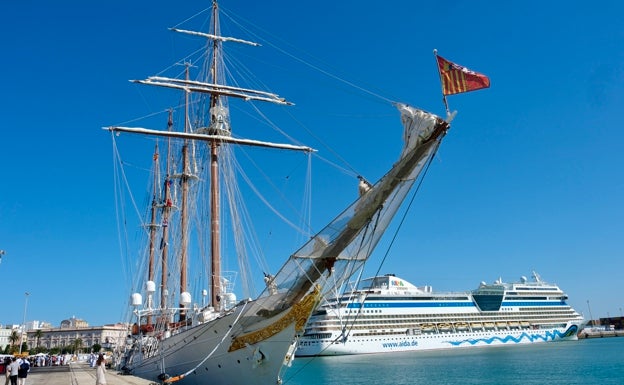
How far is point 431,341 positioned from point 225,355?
67928 millimetres

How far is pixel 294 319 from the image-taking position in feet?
52.9

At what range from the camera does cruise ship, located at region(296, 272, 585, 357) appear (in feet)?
238

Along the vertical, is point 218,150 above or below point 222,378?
above

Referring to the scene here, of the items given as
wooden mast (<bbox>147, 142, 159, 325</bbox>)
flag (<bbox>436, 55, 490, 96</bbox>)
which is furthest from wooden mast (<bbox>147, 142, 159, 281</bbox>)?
flag (<bbox>436, 55, 490, 96</bbox>)

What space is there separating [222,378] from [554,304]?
9908 centimetres

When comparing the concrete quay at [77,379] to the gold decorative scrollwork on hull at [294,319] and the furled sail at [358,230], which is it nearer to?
the gold decorative scrollwork on hull at [294,319]

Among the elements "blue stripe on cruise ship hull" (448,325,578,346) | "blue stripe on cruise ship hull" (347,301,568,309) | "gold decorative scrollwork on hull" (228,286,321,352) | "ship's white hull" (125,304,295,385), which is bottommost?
"blue stripe on cruise ship hull" (448,325,578,346)

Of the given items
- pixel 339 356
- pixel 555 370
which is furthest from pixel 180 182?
pixel 339 356

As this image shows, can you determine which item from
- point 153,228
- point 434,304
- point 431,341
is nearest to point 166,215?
point 153,228

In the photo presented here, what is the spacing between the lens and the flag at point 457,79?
1145 centimetres

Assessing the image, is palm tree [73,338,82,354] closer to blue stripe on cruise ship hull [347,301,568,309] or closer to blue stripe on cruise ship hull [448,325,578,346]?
blue stripe on cruise ship hull [347,301,568,309]

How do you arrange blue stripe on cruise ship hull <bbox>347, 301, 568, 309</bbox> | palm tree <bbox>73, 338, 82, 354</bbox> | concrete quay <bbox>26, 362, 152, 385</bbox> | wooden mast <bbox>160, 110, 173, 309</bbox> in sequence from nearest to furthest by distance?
concrete quay <bbox>26, 362, 152, 385</bbox>
wooden mast <bbox>160, 110, 173, 309</bbox>
blue stripe on cruise ship hull <bbox>347, 301, 568, 309</bbox>
palm tree <bbox>73, 338, 82, 354</bbox>

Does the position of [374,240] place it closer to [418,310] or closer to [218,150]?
[218,150]

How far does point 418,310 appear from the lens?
268 feet
